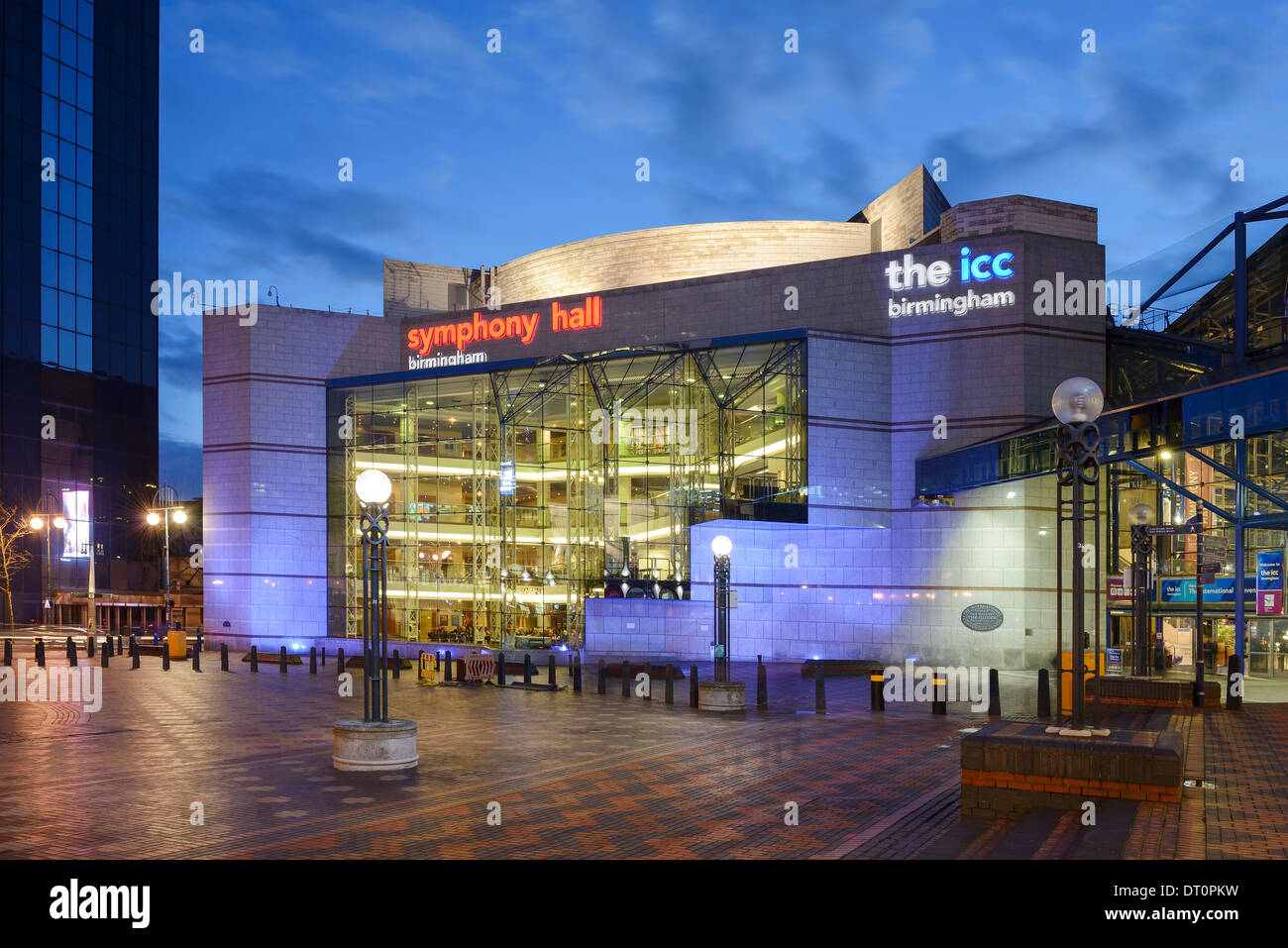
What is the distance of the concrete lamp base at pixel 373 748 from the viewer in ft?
45.0

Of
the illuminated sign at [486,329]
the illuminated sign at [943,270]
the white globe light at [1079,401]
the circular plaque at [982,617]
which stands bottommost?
the circular plaque at [982,617]

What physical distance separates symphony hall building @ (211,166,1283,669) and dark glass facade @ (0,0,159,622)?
30.3m

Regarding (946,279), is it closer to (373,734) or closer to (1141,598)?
(1141,598)

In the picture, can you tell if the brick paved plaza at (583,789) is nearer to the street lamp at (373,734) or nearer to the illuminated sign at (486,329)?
the street lamp at (373,734)

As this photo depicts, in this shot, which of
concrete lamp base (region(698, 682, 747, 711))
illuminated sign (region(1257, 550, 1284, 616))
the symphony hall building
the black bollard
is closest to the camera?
the black bollard

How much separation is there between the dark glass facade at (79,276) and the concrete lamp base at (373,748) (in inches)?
2286

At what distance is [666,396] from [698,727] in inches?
853

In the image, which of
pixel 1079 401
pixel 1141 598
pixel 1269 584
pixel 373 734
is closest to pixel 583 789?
pixel 373 734

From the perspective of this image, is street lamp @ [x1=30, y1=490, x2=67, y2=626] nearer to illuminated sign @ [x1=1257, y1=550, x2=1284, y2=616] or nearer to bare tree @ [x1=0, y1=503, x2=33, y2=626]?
bare tree @ [x1=0, y1=503, x2=33, y2=626]

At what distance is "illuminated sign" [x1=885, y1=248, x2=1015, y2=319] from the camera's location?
3269cm

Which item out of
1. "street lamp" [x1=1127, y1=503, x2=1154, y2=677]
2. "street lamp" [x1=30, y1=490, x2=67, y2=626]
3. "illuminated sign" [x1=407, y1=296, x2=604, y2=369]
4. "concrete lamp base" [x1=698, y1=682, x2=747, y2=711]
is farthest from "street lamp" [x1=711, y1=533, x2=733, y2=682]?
"street lamp" [x1=30, y1=490, x2=67, y2=626]

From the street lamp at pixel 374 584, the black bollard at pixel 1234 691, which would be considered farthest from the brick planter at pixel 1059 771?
the black bollard at pixel 1234 691

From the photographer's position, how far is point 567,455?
3922 cm

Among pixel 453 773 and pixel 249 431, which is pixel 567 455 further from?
pixel 453 773
